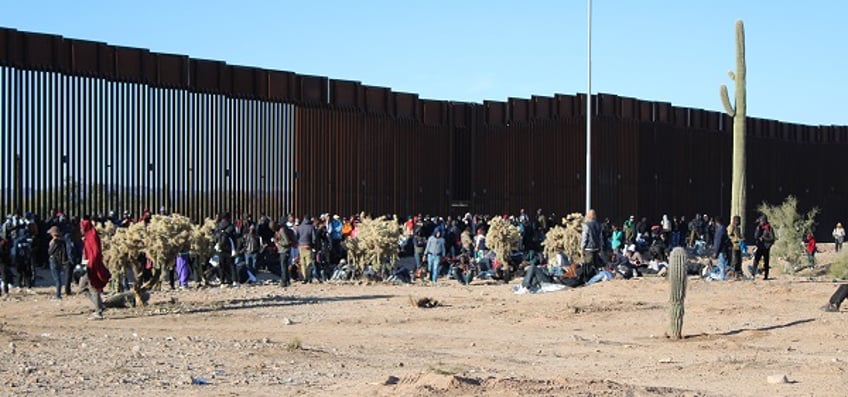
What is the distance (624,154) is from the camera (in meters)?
51.2

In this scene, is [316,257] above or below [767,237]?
below

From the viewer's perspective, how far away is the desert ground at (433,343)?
41.2 feet

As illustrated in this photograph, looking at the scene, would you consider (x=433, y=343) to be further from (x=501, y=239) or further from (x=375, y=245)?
(x=501, y=239)

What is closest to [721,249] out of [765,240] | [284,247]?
[765,240]

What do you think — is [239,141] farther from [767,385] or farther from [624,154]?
[767,385]

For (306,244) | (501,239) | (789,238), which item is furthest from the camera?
(789,238)

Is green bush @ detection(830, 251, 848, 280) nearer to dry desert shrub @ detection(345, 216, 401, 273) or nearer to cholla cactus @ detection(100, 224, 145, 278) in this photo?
dry desert shrub @ detection(345, 216, 401, 273)

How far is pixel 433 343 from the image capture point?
18.0 metres

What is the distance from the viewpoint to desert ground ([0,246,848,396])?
41.2ft

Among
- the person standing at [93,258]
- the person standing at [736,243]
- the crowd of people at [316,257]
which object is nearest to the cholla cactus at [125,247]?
the crowd of people at [316,257]

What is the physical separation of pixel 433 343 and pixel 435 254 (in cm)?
1247

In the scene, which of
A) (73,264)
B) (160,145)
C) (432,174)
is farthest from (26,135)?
(432,174)

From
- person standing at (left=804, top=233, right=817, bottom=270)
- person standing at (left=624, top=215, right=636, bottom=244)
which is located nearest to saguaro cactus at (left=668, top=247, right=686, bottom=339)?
person standing at (left=804, top=233, right=817, bottom=270)

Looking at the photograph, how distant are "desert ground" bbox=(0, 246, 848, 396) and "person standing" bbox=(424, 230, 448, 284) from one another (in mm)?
2514
